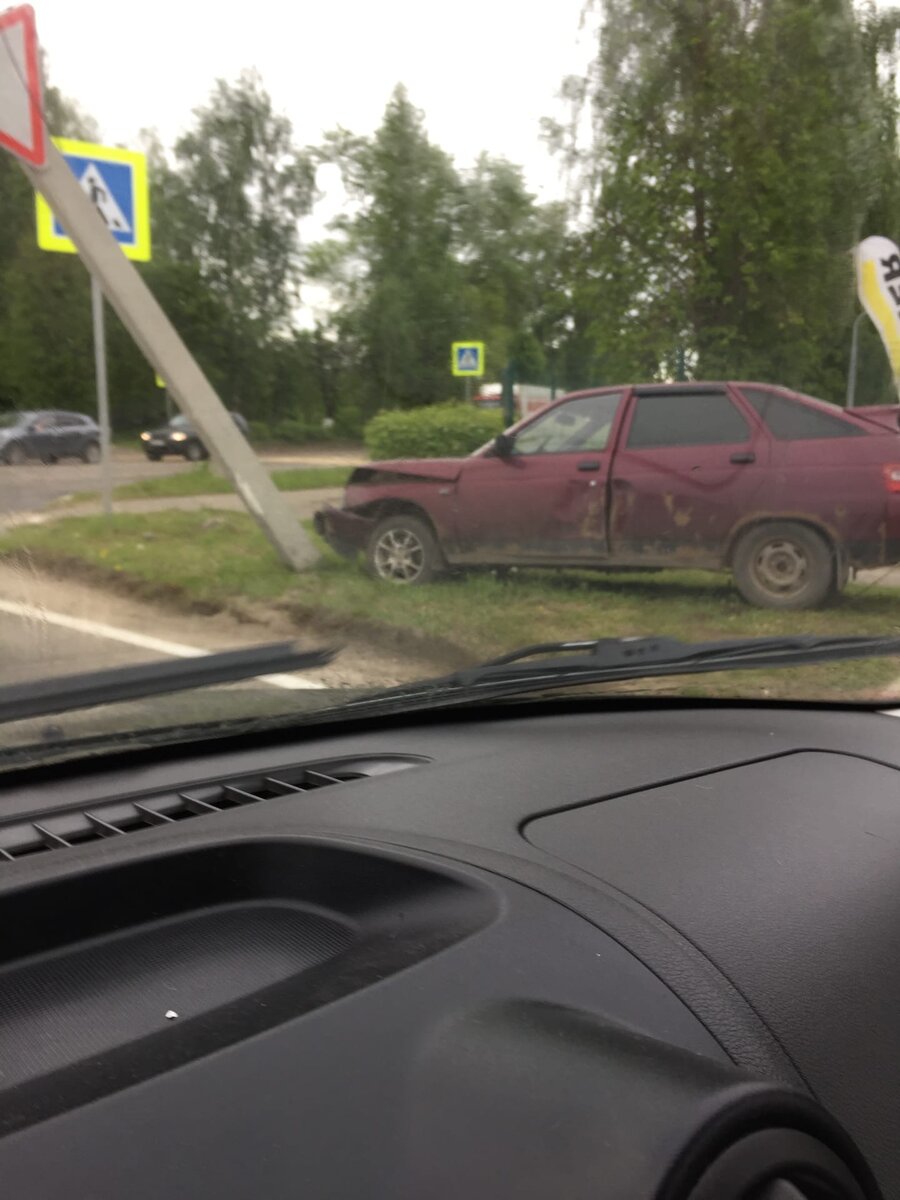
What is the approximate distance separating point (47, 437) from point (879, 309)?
3.00 metres

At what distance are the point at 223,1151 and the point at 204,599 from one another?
248 cm

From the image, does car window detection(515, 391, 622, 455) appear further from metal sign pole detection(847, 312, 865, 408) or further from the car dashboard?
the car dashboard

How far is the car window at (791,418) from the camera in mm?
4070

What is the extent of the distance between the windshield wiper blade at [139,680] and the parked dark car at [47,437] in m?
0.62

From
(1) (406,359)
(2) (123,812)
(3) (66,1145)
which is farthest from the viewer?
(1) (406,359)

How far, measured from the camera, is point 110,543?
3.42 meters

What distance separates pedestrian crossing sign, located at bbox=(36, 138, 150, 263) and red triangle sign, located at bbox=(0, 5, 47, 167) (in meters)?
0.07

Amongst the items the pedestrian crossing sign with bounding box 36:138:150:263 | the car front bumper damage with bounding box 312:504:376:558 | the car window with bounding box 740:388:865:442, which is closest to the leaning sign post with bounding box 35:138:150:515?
the pedestrian crossing sign with bounding box 36:138:150:263

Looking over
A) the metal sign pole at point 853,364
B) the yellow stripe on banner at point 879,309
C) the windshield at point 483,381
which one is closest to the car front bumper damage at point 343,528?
the windshield at point 483,381

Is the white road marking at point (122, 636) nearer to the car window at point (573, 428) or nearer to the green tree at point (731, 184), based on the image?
the car window at point (573, 428)

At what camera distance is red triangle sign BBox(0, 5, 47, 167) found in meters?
2.52

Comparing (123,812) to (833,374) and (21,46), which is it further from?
(833,374)

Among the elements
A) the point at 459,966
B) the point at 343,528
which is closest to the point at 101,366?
the point at 343,528

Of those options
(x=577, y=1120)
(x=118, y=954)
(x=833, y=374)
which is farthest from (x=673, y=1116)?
(x=833, y=374)
